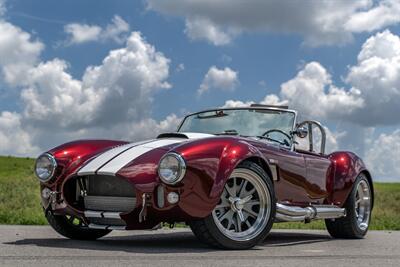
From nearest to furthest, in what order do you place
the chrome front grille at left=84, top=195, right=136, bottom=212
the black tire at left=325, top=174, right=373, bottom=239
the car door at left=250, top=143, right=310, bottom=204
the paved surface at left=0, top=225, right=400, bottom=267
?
the paved surface at left=0, top=225, right=400, bottom=267
the chrome front grille at left=84, top=195, right=136, bottom=212
the car door at left=250, top=143, right=310, bottom=204
the black tire at left=325, top=174, right=373, bottom=239

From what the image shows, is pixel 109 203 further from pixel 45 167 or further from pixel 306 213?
pixel 306 213

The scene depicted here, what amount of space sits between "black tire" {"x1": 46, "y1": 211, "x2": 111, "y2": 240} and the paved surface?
0.45 feet

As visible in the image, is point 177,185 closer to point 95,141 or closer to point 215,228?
point 215,228

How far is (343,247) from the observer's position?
714 cm

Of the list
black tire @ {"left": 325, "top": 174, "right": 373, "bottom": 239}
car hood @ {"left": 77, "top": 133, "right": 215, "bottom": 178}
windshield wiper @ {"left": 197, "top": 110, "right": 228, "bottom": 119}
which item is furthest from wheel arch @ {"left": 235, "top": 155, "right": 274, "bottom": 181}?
black tire @ {"left": 325, "top": 174, "right": 373, "bottom": 239}

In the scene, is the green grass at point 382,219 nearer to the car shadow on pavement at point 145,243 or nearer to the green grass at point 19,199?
the car shadow on pavement at point 145,243

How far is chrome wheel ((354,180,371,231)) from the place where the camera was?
902 centimetres

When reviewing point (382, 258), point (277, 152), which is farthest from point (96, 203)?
point (382, 258)

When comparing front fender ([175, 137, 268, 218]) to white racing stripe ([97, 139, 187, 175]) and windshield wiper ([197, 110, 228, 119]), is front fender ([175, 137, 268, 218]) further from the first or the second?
windshield wiper ([197, 110, 228, 119])

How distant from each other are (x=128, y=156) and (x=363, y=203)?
13.7ft

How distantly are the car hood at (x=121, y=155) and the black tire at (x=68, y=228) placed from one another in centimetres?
84

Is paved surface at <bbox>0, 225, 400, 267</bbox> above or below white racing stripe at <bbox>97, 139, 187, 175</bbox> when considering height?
below

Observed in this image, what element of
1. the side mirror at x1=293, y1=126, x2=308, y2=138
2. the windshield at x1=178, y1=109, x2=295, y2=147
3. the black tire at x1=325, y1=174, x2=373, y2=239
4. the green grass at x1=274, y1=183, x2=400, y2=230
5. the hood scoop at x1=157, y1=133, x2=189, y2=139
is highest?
the windshield at x1=178, y1=109, x2=295, y2=147

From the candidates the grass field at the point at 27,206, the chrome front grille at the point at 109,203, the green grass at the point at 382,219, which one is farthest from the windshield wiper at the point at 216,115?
the green grass at the point at 382,219
